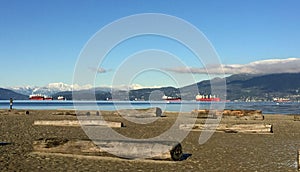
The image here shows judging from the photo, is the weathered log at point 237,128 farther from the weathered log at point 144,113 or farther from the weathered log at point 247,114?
the weathered log at point 247,114

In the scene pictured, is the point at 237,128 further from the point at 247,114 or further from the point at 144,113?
the point at 247,114

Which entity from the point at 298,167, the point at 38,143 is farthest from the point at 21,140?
the point at 298,167

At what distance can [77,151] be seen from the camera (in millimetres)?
14305

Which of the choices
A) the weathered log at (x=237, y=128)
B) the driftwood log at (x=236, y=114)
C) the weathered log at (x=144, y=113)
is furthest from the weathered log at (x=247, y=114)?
the weathered log at (x=237, y=128)

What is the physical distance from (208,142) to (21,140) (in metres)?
10.3

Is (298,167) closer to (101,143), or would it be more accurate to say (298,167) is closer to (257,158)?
(257,158)

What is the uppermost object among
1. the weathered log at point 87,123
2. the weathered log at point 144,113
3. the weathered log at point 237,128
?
the weathered log at point 144,113

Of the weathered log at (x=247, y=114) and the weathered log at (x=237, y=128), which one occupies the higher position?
the weathered log at (x=247, y=114)

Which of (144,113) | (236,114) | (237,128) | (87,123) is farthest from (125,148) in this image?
(236,114)

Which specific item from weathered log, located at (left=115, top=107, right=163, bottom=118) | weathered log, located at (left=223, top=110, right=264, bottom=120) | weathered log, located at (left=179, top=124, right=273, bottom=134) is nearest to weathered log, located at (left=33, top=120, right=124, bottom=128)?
weathered log, located at (left=179, top=124, right=273, bottom=134)

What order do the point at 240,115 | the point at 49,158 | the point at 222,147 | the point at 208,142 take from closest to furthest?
1. the point at 49,158
2. the point at 222,147
3. the point at 208,142
4. the point at 240,115

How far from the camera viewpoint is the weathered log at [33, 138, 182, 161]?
13602 mm

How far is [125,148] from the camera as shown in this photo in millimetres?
13938

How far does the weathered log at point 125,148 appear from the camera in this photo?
1360cm
